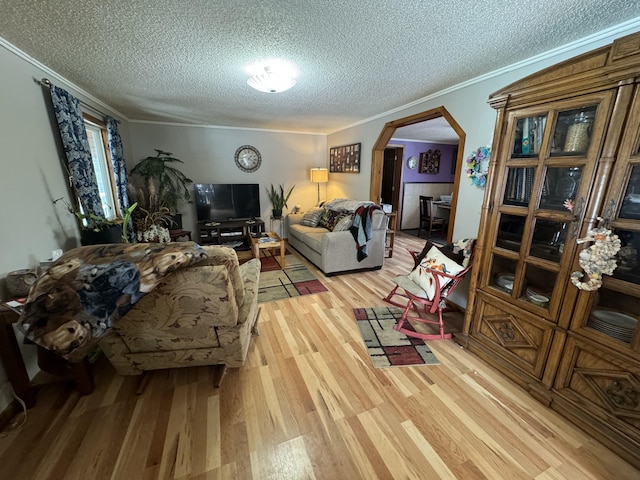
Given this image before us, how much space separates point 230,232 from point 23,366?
329 cm

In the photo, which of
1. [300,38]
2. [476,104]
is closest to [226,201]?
[300,38]

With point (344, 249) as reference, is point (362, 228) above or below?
above

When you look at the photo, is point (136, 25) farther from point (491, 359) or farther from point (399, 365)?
point (491, 359)

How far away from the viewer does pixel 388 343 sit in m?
2.09

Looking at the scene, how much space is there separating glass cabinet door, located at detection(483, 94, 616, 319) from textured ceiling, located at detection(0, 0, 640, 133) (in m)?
0.56

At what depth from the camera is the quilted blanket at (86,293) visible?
1.04 m

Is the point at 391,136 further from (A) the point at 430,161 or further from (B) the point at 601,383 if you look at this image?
(B) the point at 601,383

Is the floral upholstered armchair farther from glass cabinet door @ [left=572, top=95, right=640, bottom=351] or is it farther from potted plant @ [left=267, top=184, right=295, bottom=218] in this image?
potted plant @ [left=267, top=184, right=295, bottom=218]

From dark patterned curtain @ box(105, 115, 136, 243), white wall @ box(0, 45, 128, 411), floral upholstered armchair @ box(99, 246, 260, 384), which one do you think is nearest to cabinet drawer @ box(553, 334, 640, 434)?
floral upholstered armchair @ box(99, 246, 260, 384)

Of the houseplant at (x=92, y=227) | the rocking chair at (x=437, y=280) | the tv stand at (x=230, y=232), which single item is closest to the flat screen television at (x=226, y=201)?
the tv stand at (x=230, y=232)

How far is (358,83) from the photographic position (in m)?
2.42

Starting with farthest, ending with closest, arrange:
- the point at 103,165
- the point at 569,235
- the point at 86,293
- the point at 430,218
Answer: the point at 430,218
the point at 103,165
the point at 569,235
the point at 86,293

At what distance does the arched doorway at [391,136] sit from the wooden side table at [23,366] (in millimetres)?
3208

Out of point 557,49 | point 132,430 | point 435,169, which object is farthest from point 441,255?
point 435,169
